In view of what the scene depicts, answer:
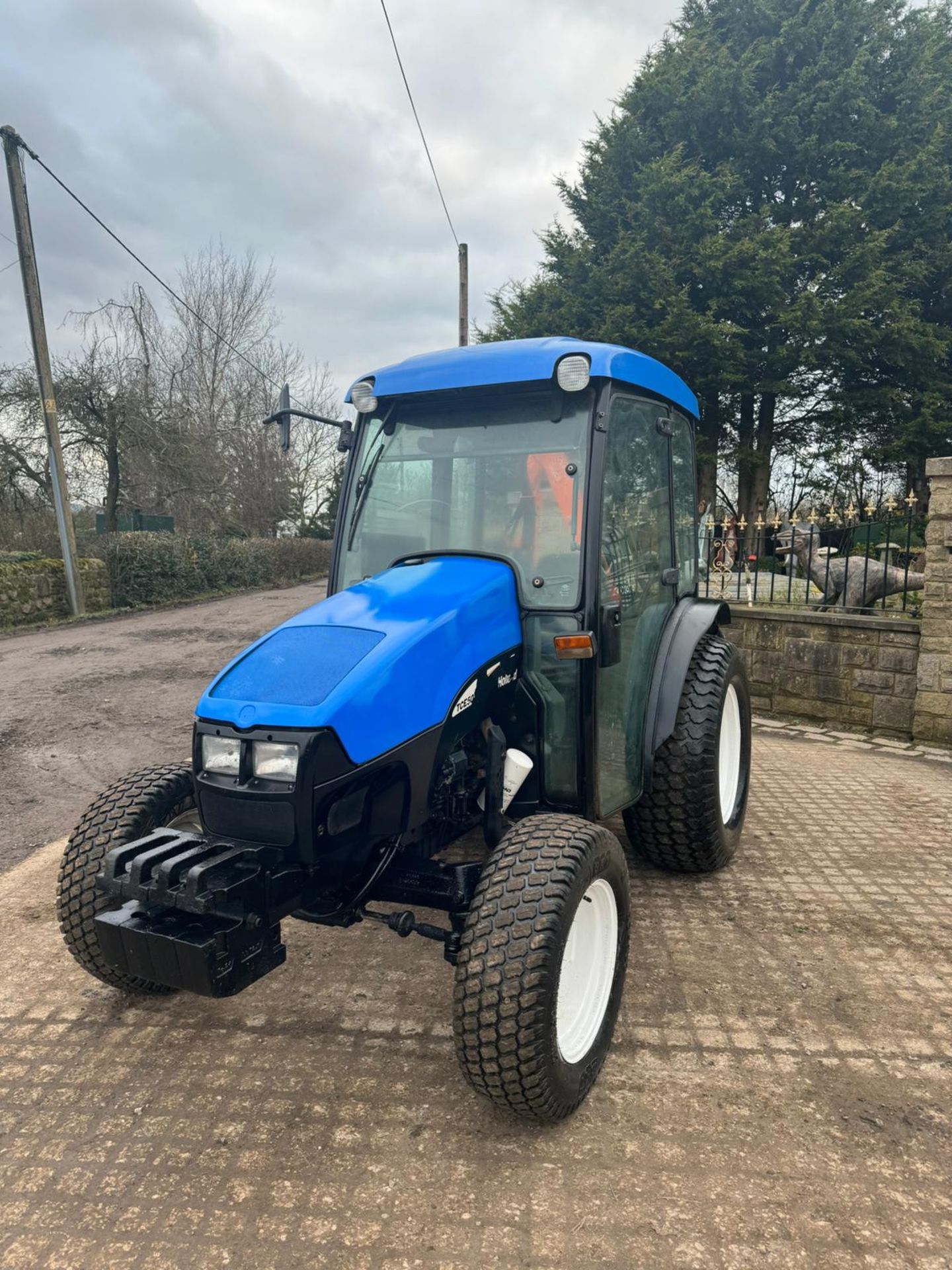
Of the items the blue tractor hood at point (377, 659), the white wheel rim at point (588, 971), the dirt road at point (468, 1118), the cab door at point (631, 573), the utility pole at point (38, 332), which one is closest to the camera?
the dirt road at point (468, 1118)

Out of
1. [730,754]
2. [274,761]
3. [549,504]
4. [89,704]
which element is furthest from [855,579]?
[89,704]

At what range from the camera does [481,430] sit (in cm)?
290

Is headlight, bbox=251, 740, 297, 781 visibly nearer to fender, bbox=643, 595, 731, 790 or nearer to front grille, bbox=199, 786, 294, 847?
front grille, bbox=199, 786, 294, 847

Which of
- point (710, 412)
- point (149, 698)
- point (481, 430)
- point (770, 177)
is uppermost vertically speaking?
point (770, 177)

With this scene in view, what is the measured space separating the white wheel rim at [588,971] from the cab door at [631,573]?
46cm

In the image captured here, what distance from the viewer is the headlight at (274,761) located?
2.01 meters

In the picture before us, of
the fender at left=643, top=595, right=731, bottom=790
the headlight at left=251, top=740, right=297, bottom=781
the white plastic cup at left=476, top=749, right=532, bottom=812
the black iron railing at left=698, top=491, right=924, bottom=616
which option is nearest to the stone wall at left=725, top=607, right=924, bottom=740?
the black iron railing at left=698, top=491, right=924, bottom=616

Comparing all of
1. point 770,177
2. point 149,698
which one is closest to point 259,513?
point 770,177

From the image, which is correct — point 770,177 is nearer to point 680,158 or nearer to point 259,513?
point 680,158

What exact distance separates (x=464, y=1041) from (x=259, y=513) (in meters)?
24.5

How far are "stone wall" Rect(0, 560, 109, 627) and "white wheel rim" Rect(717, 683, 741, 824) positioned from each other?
38.6 feet

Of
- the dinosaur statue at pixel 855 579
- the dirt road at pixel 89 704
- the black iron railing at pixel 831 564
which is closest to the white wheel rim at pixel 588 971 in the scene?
the dirt road at pixel 89 704

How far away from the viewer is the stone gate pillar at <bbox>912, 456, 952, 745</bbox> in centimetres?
565

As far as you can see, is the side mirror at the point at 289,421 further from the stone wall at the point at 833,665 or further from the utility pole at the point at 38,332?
the utility pole at the point at 38,332
